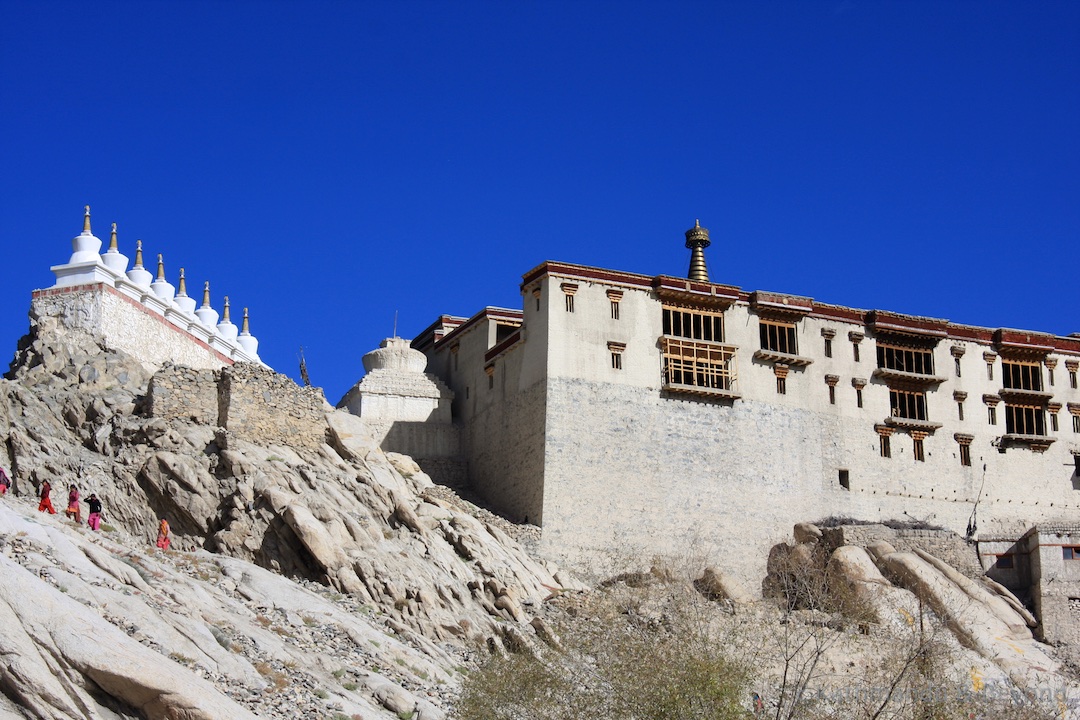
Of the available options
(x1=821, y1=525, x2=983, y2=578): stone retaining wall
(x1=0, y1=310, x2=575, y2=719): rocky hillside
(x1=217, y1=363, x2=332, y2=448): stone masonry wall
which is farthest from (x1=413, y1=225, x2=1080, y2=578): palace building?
Answer: (x1=217, y1=363, x2=332, y2=448): stone masonry wall

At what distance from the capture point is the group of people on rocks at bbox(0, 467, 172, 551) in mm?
35650

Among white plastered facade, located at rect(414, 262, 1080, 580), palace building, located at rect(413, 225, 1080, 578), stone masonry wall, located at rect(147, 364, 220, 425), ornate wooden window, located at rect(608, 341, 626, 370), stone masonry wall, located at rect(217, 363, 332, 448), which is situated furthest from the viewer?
ornate wooden window, located at rect(608, 341, 626, 370)

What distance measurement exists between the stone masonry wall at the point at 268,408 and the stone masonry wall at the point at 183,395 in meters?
0.29

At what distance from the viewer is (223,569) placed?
35.8 meters

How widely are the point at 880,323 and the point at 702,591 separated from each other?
49.5 feet

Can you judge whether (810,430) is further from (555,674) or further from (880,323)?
(555,674)

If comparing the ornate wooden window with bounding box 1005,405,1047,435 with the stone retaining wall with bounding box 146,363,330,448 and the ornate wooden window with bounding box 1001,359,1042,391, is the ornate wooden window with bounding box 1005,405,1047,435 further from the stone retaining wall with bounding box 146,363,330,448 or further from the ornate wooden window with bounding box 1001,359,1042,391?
the stone retaining wall with bounding box 146,363,330,448

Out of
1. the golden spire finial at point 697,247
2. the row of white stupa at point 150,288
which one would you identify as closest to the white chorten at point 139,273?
the row of white stupa at point 150,288

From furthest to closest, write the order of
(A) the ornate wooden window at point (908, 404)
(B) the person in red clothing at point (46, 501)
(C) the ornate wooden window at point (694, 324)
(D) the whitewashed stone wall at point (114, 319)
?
1. (A) the ornate wooden window at point (908, 404)
2. (C) the ornate wooden window at point (694, 324)
3. (D) the whitewashed stone wall at point (114, 319)
4. (B) the person in red clothing at point (46, 501)

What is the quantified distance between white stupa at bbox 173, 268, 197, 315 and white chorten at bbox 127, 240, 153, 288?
2212mm

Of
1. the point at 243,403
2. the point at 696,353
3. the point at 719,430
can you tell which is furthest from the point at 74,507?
the point at 696,353

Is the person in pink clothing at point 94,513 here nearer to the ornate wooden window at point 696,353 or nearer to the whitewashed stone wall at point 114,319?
the whitewashed stone wall at point 114,319

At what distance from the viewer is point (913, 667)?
38.6 metres

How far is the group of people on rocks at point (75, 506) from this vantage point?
35.7 metres
